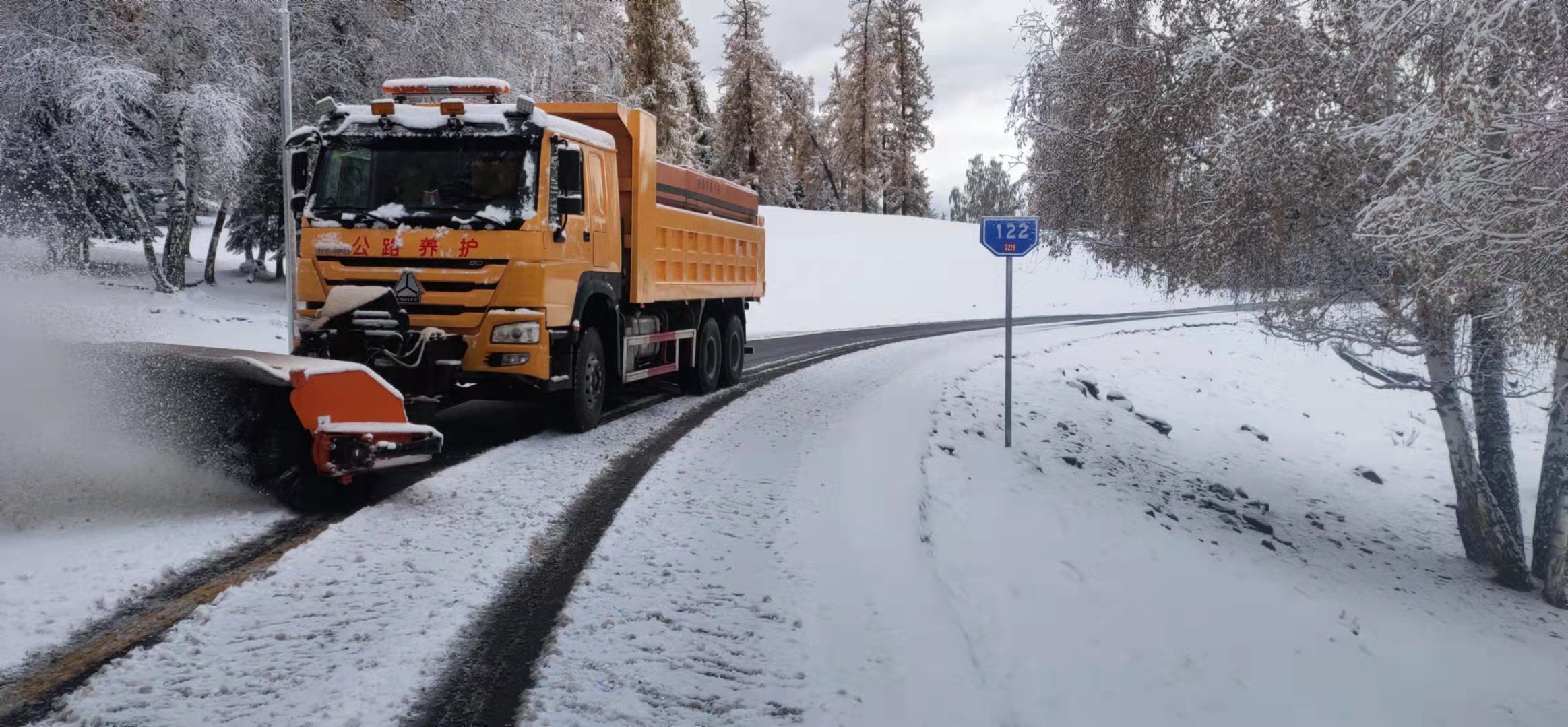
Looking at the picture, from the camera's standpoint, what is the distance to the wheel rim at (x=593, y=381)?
9352mm

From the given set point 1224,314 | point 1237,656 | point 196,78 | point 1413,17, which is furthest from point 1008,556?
point 1224,314

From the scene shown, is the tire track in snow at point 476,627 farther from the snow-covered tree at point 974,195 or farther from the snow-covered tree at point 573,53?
the snow-covered tree at point 974,195

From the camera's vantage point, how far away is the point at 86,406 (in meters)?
5.78

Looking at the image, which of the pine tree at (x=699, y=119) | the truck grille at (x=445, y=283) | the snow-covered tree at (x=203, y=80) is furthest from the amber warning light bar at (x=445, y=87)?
the pine tree at (x=699, y=119)

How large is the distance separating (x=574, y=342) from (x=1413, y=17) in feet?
23.4

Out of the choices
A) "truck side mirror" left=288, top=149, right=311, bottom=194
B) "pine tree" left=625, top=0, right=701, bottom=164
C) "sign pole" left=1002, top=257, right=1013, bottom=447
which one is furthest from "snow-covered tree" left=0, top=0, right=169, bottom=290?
"pine tree" left=625, top=0, right=701, bottom=164

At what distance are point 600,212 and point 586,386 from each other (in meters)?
1.64

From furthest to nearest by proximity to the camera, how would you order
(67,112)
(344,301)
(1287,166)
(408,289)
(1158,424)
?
(67,112)
(1158,424)
(1287,166)
(408,289)
(344,301)

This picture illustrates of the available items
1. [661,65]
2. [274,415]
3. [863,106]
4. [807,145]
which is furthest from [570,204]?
[807,145]

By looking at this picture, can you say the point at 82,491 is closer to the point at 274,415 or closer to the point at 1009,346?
the point at 274,415

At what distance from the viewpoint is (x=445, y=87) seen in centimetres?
906

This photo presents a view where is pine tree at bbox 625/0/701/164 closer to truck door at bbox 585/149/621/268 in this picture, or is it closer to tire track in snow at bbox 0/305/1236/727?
truck door at bbox 585/149/621/268

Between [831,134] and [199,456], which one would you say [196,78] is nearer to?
[199,456]

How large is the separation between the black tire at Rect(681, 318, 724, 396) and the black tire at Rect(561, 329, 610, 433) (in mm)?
2914
